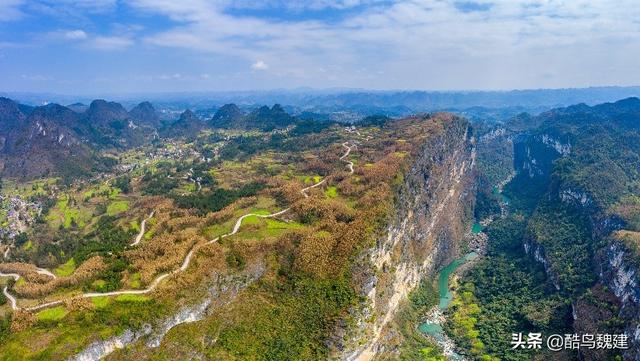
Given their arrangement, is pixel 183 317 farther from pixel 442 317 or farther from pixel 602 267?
pixel 602 267

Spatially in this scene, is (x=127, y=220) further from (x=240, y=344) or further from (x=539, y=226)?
(x=539, y=226)

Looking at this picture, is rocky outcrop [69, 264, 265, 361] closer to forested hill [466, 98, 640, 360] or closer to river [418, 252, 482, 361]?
river [418, 252, 482, 361]

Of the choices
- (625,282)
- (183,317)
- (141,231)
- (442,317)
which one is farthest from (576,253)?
(141,231)

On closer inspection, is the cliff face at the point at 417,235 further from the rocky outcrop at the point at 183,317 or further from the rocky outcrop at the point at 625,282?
the rocky outcrop at the point at 625,282

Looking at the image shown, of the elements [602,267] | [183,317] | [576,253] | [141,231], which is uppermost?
[141,231]

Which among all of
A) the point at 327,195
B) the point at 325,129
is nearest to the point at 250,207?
the point at 327,195

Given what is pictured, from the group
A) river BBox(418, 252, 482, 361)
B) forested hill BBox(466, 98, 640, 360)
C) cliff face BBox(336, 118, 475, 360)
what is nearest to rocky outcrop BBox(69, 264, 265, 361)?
cliff face BBox(336, 118, 475, 360)

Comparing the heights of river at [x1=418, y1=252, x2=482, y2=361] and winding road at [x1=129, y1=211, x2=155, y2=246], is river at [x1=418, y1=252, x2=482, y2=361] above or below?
below

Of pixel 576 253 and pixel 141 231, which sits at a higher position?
pixel 141 231
